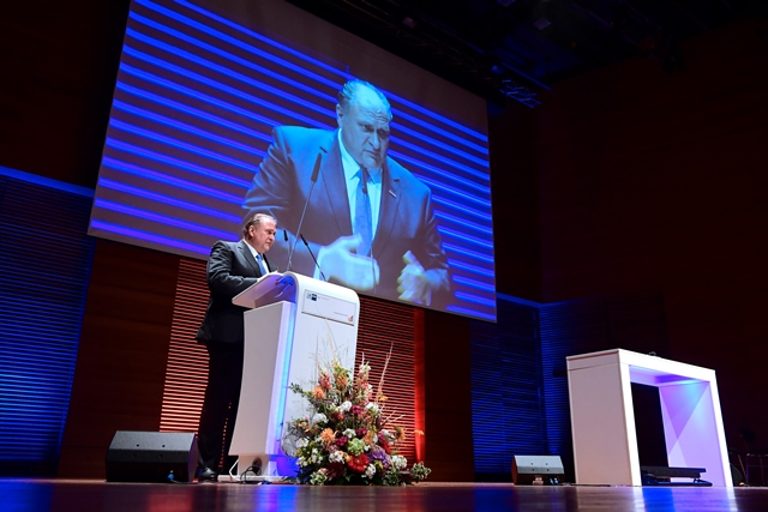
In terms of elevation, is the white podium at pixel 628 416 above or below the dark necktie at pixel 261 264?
below

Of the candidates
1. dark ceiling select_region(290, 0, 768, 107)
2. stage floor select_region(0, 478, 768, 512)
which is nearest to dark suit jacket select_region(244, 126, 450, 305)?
dark ceiling select_region(290, 0, 768, 107)

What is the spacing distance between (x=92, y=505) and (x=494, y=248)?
630 cm

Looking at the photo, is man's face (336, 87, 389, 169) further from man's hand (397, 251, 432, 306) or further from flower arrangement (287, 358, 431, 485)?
flower arrangement (287, 358, 431, 485)

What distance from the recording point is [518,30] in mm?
6824

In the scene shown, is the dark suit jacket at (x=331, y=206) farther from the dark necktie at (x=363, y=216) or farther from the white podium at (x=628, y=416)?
the white podium at (x=628, y=416)

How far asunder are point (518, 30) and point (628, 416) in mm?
4722

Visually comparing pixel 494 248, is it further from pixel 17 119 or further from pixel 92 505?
pixel 92 505

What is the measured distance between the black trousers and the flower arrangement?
417 mm

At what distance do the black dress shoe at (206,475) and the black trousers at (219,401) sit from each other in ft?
0.13

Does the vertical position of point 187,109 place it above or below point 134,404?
above

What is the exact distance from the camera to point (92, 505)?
2.25ft

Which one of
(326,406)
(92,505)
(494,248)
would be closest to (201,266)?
(326,406)

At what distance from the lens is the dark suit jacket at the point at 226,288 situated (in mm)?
2672

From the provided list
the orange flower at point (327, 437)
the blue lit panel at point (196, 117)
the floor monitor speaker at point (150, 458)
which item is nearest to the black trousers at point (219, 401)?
the floor monitor speaker at point (150, 458)
